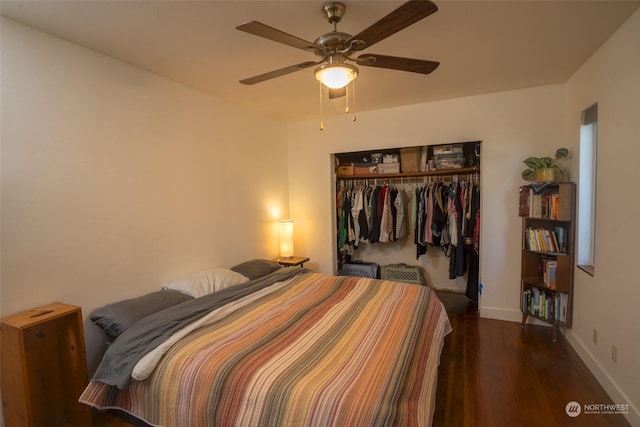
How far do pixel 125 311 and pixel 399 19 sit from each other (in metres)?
2.33

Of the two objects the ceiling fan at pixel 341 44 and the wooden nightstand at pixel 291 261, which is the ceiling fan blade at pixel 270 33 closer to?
the ceiling fan at pixel 341 44

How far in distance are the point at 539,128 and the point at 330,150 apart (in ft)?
7.47

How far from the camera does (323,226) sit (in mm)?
4324

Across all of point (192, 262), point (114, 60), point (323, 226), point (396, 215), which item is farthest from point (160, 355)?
point (396, 215)

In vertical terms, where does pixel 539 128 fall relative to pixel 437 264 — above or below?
above

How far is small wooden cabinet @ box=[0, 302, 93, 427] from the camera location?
1633 mm

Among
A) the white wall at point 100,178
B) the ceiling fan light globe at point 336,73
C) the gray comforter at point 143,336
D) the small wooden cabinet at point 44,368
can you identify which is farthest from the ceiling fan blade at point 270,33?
the small wooden cabinet at point 44,368

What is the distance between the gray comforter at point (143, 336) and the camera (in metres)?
1.71

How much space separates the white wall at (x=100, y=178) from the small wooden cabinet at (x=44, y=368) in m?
0.20

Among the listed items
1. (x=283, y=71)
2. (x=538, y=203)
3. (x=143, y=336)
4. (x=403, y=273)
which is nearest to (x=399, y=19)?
(x=283, y=71)

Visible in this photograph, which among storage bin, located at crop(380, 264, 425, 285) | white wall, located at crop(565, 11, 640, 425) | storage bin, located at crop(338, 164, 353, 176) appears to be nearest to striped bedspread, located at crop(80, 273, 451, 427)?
white wall, located at crop(565, 11, 640, 425)

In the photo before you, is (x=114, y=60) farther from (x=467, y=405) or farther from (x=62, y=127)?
(x=467, y=405)

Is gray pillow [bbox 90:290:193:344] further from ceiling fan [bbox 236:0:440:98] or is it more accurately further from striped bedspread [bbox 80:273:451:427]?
ceiling fan [bbox 236:0:440:98]

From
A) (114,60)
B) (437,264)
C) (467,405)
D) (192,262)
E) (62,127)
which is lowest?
(467,405)
